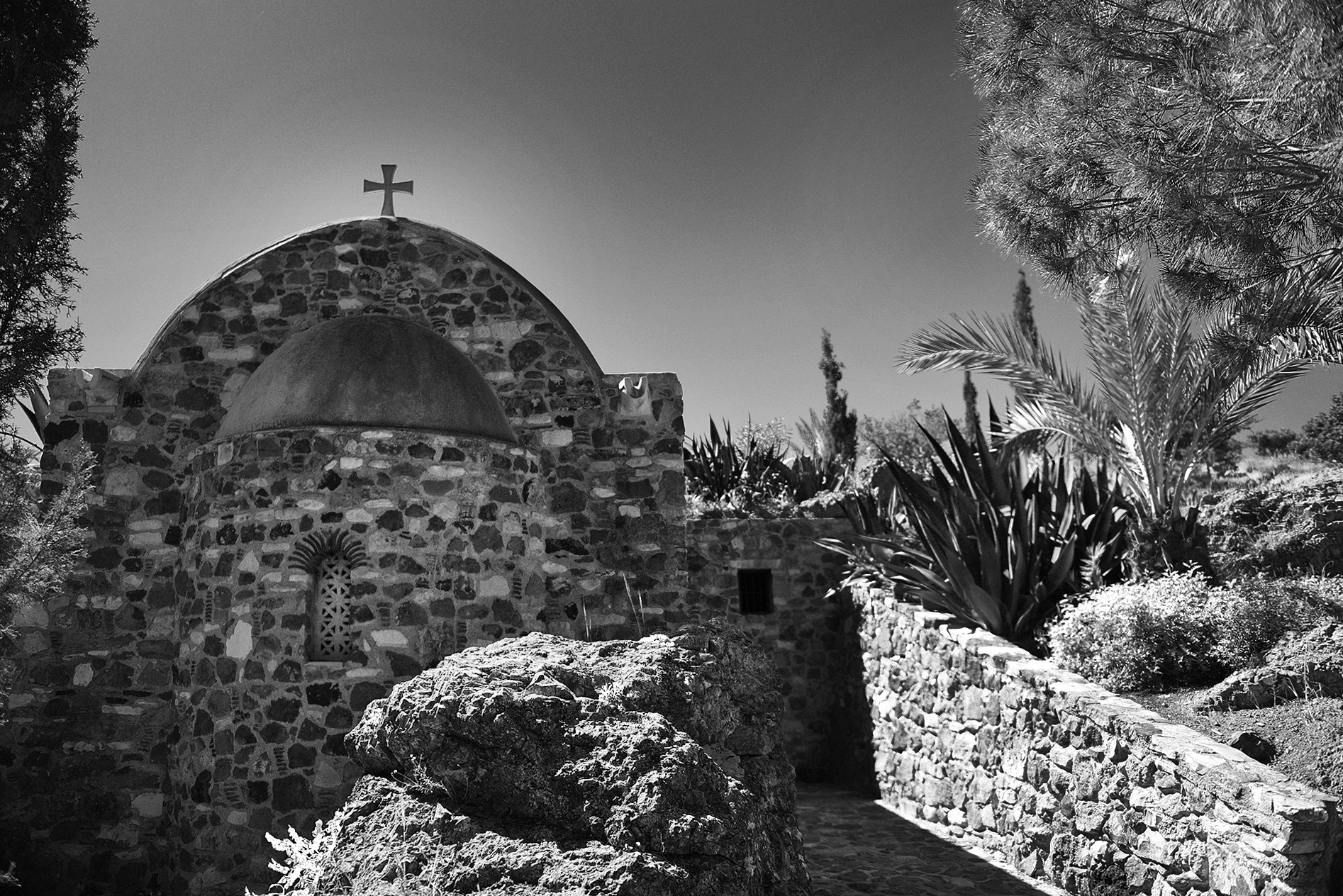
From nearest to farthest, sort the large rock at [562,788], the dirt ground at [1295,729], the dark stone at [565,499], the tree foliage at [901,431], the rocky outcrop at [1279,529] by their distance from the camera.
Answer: the large rock at [562,788] → the dirt ground at [1295,729] → the rocky outcrop at [1279,529] → the dark stone at [565,499] → the tree foliage at [901,431]

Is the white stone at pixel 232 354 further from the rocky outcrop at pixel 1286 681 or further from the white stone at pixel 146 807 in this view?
the rocky outcrop at pixel 1286 681

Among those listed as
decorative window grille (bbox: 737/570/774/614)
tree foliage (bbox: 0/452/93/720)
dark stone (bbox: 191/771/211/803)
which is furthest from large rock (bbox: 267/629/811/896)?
decorative window grille (bbox: 737/570/774/614)

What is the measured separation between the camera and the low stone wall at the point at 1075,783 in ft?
15.2

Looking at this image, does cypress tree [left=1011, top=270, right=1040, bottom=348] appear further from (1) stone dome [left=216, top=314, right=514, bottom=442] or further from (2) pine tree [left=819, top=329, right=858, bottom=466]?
(1) stone dome [left=216, top=314, right=514, bottom=442]

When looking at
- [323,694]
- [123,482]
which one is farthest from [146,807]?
[123,482]

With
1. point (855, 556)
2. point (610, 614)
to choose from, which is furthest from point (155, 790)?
point (855, 556)

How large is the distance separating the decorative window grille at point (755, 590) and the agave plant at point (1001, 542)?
156 cm

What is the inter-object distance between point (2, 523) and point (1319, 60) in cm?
882

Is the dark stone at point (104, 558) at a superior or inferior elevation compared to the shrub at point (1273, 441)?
inferior

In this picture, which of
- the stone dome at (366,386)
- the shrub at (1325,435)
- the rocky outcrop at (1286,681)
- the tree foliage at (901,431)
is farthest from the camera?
the tree foliage at (901,431)

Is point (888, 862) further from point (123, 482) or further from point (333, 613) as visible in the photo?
point (123, 482)

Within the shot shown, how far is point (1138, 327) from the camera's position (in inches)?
368

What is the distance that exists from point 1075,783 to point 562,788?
12.7 feet

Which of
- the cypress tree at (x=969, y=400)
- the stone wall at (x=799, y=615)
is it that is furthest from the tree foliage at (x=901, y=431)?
the stone wall at (x=799, y=615)
